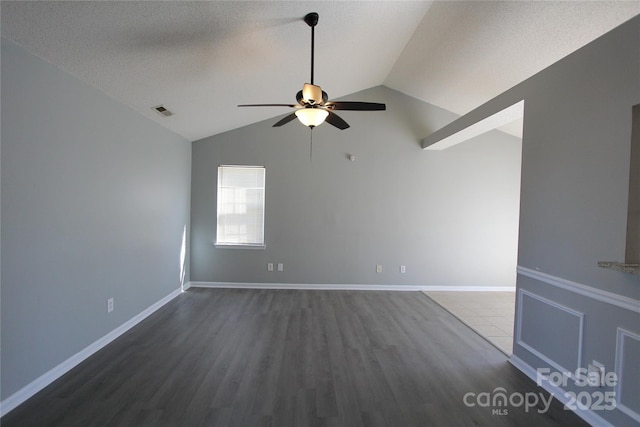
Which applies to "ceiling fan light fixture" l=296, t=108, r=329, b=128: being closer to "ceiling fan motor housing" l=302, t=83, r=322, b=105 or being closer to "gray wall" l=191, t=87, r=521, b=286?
"ceiling fan motor housing" l=302, t=83, r=322, b=105

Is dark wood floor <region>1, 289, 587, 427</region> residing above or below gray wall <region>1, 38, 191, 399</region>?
below

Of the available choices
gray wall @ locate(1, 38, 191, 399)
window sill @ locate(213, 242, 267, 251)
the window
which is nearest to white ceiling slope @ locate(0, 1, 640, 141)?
gray wall @ locate(1, 38, 191, 399)

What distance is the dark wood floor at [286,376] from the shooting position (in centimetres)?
182

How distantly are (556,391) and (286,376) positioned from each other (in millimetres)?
2040

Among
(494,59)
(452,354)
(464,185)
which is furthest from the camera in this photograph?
(464,185)

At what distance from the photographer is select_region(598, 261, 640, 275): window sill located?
1.48 meters

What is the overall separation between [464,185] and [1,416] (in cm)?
566

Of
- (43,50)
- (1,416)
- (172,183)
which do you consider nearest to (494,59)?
(43,50)

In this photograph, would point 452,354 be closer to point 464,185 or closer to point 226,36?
point 464,185

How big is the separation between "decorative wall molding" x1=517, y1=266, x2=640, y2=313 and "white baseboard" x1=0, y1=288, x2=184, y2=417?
12.7ft

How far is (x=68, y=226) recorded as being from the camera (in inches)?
88.7

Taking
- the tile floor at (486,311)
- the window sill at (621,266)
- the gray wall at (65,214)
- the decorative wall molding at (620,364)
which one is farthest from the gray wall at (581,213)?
the gray wall at (65,214)

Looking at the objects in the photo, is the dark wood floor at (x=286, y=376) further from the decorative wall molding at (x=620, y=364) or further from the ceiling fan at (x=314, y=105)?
the ceiling fan at (x=314, y=105)

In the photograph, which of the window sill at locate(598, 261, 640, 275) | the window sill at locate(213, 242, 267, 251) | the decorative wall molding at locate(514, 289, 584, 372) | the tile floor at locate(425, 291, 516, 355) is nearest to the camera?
the window sill at locate(598, 261, 640, 275)
